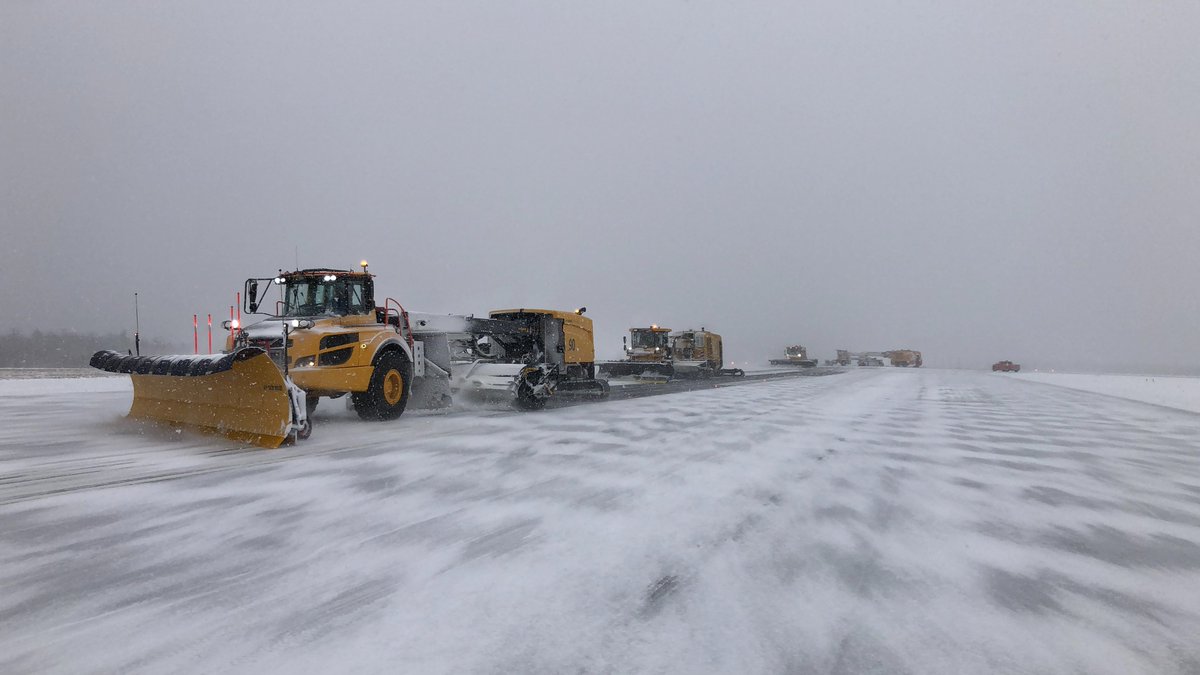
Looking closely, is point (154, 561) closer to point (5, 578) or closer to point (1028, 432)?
point (5, 578)

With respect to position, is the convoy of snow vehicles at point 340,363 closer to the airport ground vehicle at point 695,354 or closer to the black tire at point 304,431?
the black tire at point 304,431

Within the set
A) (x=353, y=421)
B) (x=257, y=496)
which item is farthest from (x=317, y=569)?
(x=353, y=421)

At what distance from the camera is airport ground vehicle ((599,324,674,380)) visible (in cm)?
2255

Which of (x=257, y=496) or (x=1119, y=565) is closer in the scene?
(x=1119, y=565)

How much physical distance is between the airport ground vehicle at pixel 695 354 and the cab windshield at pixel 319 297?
18.2 m

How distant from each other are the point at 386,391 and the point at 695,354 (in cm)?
2010

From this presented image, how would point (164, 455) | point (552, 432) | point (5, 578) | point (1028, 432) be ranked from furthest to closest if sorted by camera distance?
point (1028, 432) → point (552, 432) → point (164, 455) → point (5, 578)

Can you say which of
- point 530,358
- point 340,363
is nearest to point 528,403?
point 530,358

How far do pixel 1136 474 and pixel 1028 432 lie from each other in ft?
10.5

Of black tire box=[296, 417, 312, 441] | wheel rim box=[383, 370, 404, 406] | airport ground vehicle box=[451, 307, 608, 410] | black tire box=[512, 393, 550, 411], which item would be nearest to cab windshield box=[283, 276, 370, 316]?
wheel rim box=[383, 370, 404, 406]

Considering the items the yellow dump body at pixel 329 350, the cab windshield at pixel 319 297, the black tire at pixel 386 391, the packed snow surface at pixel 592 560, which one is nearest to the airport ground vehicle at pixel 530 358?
the black tire at pixel 386 391

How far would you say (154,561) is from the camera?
9.84 ft

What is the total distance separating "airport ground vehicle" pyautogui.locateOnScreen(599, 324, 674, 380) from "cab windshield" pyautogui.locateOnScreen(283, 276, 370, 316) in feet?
48.9

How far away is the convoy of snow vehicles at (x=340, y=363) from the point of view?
6598 millimetres
